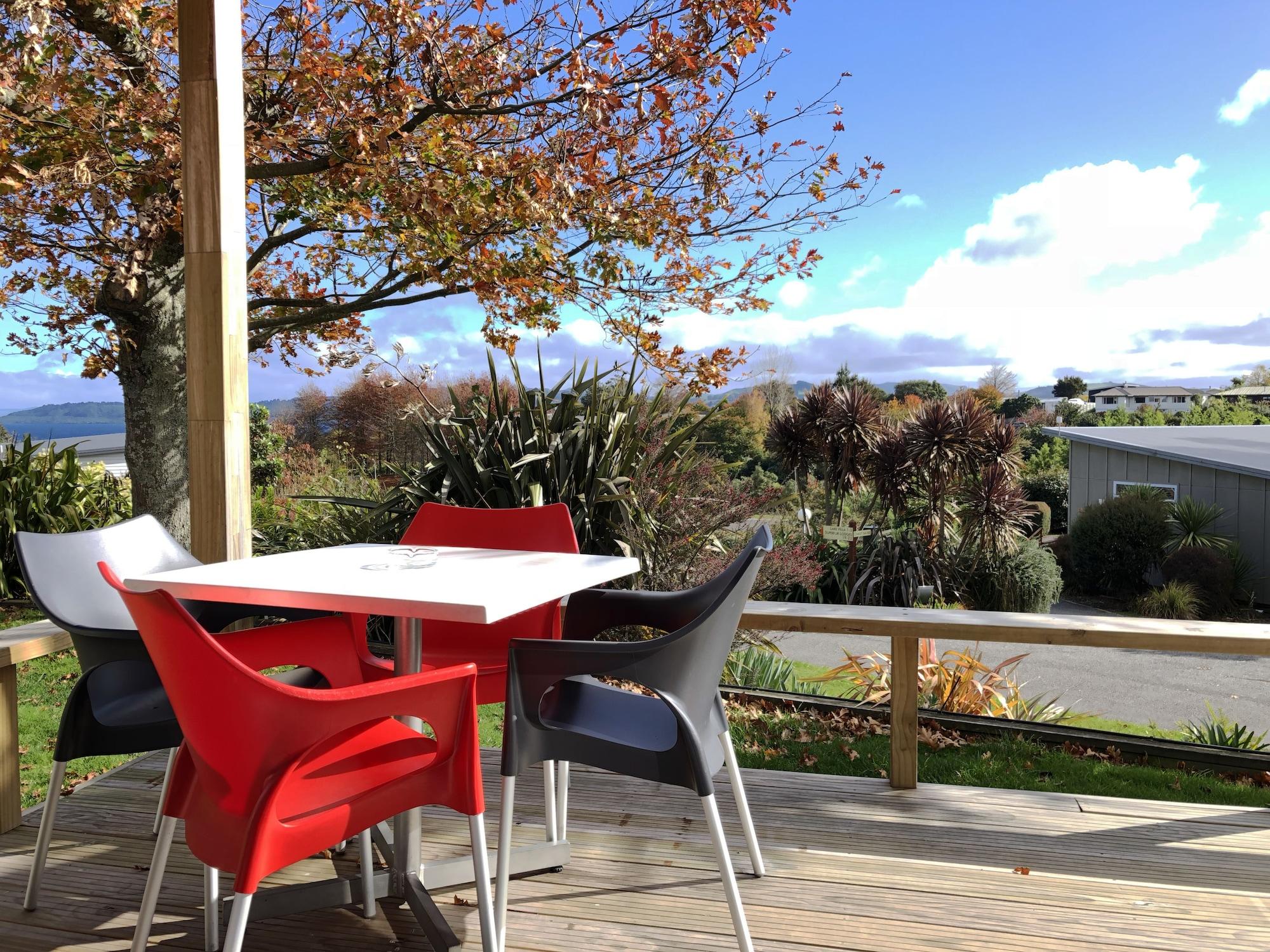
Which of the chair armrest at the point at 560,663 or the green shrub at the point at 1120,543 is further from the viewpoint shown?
the green shrub at the point at 1120,543

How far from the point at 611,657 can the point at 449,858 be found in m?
1.03

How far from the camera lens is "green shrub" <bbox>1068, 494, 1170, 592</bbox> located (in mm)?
13195

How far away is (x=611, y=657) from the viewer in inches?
63.7

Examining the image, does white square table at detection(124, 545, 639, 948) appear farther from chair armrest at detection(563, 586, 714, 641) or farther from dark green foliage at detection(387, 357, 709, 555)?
dark green foliage at detection(387, 357, 709, 555)

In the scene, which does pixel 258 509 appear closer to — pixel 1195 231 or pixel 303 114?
pixel 303 114

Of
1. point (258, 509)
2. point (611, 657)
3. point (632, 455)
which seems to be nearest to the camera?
point (611, 657)

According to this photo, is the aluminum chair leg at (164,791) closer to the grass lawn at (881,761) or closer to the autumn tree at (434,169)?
the grass lawn at (881,761)

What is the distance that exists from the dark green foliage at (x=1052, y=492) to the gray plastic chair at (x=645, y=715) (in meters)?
18.6

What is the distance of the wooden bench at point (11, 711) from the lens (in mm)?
2404

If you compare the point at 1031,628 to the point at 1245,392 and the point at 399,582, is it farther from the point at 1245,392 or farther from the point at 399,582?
the point at 1245,392

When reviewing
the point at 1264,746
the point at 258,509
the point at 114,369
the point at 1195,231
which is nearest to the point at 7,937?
the point at 114,369

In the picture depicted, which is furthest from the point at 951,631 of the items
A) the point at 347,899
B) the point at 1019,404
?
the point at 1019,404

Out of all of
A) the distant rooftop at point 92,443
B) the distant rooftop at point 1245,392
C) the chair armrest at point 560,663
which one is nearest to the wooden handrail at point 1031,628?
the chair armrest at point 560,663

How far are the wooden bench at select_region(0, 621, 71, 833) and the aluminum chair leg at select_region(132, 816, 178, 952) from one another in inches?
45.6
